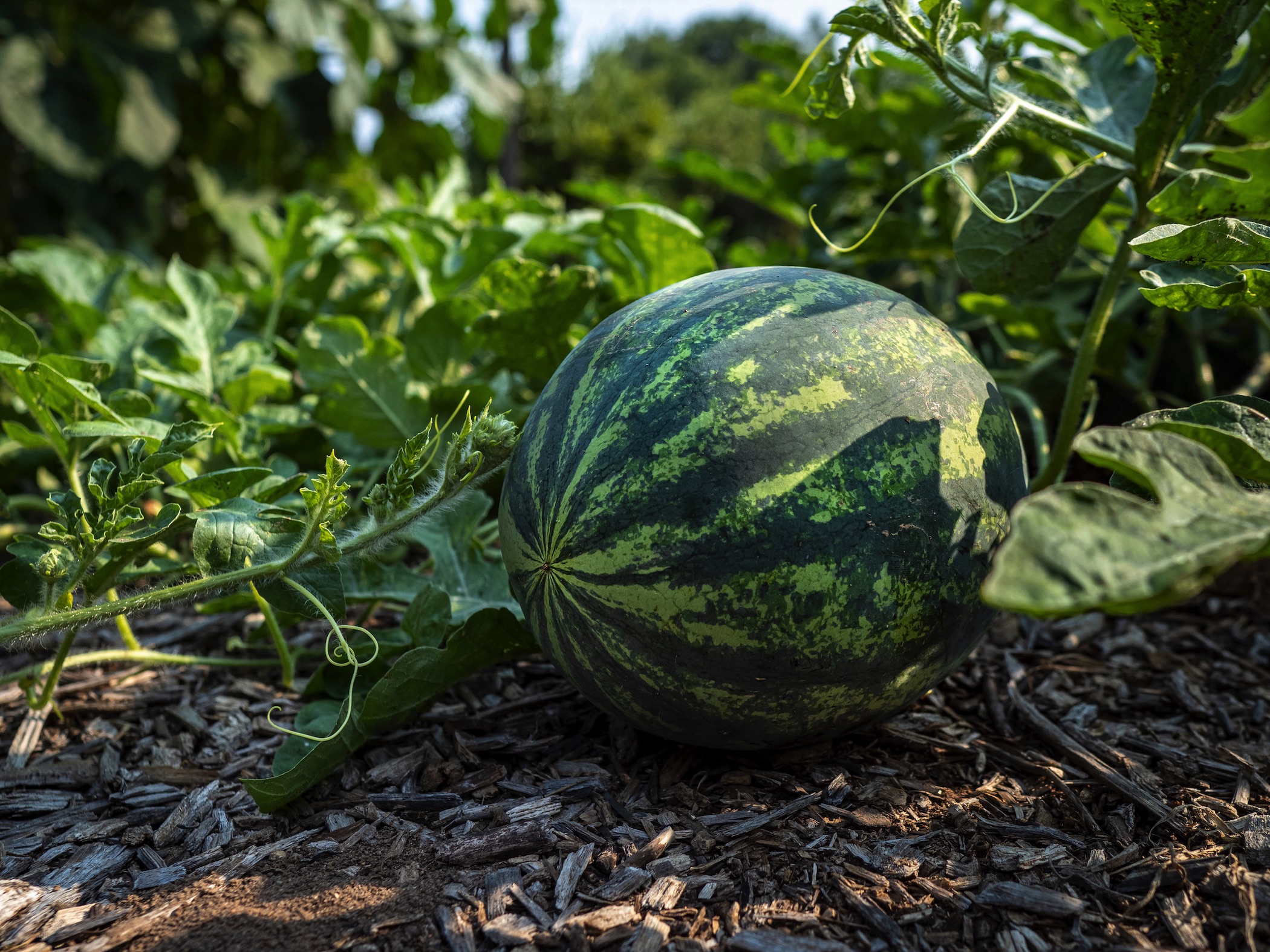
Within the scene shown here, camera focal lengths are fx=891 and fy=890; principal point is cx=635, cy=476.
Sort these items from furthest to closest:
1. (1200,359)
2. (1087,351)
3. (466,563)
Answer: (1200,359), (466,563), (1087,351)

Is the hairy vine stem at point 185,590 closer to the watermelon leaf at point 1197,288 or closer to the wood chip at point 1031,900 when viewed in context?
the wood chip at point 1031,900

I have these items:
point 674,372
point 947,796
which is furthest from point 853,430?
point 947,796

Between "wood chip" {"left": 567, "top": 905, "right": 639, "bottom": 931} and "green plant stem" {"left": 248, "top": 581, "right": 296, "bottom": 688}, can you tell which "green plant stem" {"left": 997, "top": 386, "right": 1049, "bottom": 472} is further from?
"green plant stem" {"left": 248, "top": 581, "right": 296, "bottom": 688}

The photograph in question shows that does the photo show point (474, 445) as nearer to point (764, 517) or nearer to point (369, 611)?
point (764, 517)

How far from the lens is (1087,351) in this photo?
1967 millimetres

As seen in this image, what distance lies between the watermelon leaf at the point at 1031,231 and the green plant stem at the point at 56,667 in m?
1.91

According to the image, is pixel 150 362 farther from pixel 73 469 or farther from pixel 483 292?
pixel 483 292

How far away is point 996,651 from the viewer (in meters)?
2.20

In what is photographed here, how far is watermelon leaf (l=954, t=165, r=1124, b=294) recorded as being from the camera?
6.08 feet

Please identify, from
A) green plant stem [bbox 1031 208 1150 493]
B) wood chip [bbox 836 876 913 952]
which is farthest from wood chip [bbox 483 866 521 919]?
green plant stem [bbox 1031 208 1150 493]

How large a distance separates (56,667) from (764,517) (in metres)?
1.40

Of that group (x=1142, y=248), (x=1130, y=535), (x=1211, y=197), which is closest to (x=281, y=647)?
(x=1130, y=535)

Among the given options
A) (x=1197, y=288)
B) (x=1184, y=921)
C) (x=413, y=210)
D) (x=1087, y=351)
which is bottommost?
(x=1184, y=921)

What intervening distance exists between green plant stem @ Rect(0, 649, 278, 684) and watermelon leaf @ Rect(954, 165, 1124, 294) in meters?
1.82
